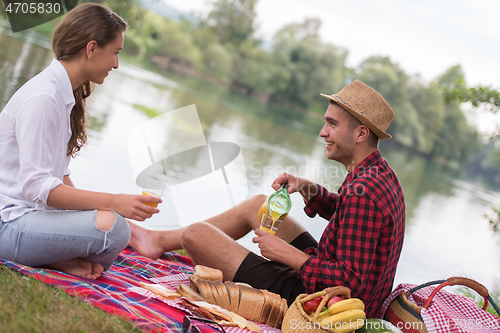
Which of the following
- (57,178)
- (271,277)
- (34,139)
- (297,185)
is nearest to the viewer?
(34,139)

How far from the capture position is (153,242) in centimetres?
307

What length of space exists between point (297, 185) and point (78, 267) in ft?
4.34

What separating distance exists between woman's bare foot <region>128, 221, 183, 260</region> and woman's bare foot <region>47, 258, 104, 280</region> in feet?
2.24

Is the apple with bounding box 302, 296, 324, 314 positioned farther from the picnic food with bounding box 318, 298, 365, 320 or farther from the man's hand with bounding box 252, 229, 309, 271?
the man's hand with bounding box 252, 229, 309, 271

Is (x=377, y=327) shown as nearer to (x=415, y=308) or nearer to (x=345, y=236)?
(x=415, y=308)

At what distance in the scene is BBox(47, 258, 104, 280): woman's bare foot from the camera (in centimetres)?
228

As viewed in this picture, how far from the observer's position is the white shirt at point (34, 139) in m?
2.00

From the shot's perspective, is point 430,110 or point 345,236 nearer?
point 345,236

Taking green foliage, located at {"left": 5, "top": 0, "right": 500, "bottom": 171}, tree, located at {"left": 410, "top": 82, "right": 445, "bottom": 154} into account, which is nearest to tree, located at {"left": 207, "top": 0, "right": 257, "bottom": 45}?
green foliage, located at {"left": 5, "top": 0, "right": 500, "bottom": 171}

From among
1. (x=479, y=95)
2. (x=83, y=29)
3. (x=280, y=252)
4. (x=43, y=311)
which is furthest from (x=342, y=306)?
(x=479, y=95)

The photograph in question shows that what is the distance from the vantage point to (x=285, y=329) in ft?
7.13

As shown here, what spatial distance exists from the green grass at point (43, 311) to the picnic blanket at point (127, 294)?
5 centimetres

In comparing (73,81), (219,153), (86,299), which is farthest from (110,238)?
(219,153)

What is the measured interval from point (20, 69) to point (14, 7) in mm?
4672
